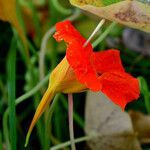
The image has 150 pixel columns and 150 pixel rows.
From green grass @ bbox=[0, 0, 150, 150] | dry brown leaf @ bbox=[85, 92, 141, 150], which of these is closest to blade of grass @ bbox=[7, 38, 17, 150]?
green grass @ bbox=[0, 0, 150, 150]

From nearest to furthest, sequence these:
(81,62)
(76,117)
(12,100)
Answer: (81,62)
(12,100)
(76,117)

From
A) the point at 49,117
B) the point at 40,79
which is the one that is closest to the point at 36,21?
the point at 40,79

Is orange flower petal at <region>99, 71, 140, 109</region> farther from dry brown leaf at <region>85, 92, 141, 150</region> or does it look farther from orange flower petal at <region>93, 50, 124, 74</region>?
dry brown leaf at <region>85, 92, 141, 150</region>

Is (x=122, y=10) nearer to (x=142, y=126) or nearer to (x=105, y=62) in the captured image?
(x=105, y=62)

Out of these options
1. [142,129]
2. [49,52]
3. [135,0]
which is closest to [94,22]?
[49,52]

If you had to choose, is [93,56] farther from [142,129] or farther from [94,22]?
[94,22]
